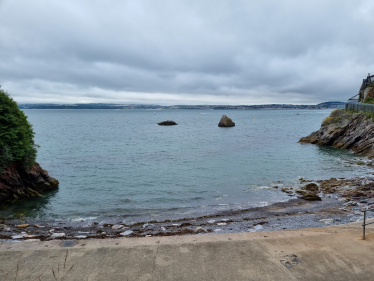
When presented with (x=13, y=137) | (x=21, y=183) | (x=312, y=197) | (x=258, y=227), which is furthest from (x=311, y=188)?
(x=13, y=137)

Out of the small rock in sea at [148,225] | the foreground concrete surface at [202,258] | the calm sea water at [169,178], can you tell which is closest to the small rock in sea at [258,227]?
the foreground concrete surface at [202,258]

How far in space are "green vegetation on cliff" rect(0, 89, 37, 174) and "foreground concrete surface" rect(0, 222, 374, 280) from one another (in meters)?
10.8

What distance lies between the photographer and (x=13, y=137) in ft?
62.7

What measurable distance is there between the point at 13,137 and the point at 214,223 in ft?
51.5

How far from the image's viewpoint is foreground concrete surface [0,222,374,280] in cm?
736

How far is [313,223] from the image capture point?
13430mm

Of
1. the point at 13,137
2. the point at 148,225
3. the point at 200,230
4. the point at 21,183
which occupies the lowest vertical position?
the point at 148,225

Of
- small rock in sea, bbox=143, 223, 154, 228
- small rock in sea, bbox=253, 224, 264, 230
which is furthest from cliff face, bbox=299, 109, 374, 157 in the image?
small rock in sea, bbox=143, 223, 154, 228

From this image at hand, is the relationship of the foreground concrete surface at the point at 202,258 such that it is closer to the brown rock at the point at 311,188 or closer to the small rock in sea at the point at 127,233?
the small rock in sea at the point at 127,233

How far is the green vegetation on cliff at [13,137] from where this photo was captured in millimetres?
18375

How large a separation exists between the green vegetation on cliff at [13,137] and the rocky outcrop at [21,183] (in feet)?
1.95

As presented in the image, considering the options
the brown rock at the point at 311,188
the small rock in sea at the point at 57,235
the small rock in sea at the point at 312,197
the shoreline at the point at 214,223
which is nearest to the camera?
the small rock in sea at the point at 57,235

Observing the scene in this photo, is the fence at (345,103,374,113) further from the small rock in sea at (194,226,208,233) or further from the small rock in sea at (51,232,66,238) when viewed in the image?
the small rock in sea at (51,232,66,238)

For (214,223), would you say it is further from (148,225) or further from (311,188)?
(311,188)
